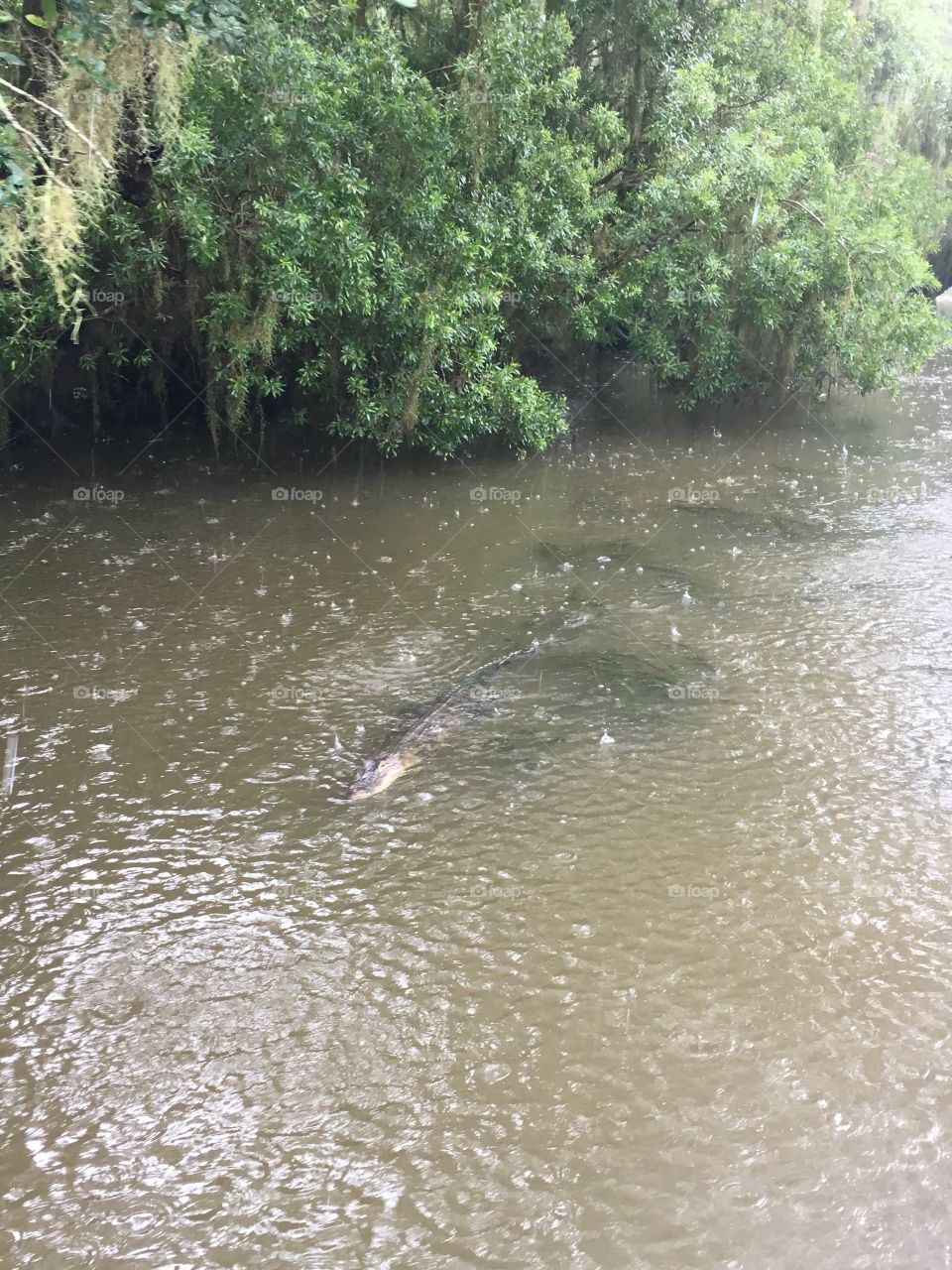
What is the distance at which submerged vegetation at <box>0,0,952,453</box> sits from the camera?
29.3 ft

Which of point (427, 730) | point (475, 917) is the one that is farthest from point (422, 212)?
point (475, 917)

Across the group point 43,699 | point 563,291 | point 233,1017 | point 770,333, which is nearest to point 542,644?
point 43,699

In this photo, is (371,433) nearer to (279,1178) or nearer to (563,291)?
(563,291)

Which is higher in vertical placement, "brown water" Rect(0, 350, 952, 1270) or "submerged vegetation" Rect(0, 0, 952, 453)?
"submerged vegetation" Rect(0, 0, 952, 453)

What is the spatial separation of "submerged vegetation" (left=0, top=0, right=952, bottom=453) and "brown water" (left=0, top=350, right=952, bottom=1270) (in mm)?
3140

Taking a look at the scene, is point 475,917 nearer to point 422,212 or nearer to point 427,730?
point 427,730

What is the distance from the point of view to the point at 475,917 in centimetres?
498

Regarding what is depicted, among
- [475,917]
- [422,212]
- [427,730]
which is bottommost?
[475,917]

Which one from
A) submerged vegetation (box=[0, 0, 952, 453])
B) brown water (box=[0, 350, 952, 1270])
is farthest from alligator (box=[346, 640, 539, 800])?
submerged vegetation (box=[0, 0, 952, 453])

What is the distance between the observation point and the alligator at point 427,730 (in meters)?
6.14

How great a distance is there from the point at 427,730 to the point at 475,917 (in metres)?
1.94

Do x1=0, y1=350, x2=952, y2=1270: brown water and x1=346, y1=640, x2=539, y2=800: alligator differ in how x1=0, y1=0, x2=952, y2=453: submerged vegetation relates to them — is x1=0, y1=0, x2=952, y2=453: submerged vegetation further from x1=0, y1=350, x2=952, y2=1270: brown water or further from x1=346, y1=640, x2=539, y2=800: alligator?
x1=346, y1=640, x2=539, y2=800: alligator

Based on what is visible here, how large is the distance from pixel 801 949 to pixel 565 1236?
194 centimetres

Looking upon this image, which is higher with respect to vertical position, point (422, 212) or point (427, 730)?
point (422, 212)
